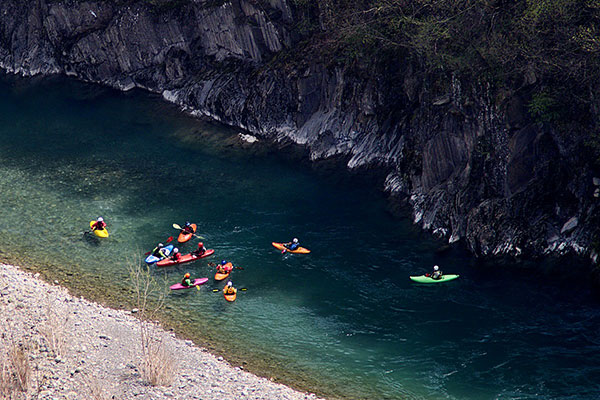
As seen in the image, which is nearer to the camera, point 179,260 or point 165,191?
point 179,260

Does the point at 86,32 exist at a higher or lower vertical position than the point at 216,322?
higher

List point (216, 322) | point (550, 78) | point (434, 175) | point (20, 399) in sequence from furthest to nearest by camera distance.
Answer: point (434, 175)
point (550, 78)
point (216, 322)
point (20, 399)

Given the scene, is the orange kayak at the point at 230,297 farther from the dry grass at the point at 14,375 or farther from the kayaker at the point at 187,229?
the dry grass at the point at 14,375

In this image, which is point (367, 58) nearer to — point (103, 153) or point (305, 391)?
point (103, 153)

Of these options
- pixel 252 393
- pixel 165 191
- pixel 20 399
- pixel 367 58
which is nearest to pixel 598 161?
pixel 367 58

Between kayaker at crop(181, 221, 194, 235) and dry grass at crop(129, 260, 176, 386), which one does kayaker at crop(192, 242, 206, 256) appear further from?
dry grass at crop(129, 260, 176, 386)

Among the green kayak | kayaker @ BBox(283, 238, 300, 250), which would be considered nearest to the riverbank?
kayaker @ BBox(283, 238, 300, 250)

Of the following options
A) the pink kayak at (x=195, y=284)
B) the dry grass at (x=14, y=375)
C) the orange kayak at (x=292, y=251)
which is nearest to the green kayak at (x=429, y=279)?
the orange kayak at (x=292, y=251)

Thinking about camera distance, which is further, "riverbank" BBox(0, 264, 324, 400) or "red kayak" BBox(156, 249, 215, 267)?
"red kayak" BBox(156, 249, 215, 267)
